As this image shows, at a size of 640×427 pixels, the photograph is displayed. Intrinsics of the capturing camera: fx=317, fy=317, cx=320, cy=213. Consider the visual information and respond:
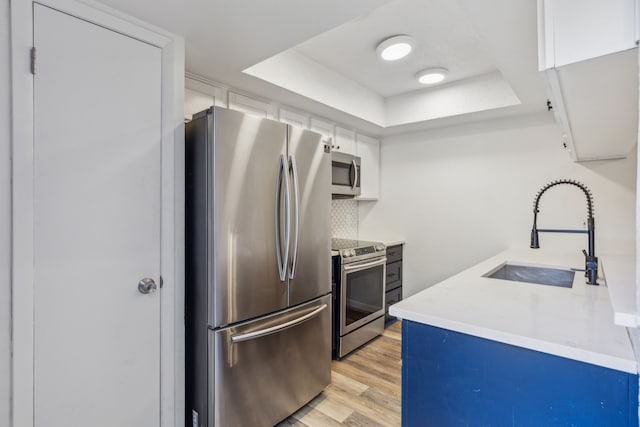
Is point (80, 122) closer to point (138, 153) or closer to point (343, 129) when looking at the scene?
point (138, 153)

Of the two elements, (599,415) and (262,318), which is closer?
(599,415)

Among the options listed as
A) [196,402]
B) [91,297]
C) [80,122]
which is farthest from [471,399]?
[80,122]

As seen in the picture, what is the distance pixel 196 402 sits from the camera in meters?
1.61

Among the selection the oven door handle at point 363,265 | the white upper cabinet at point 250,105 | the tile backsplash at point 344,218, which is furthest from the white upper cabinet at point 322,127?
the oven door handle at point 363,265

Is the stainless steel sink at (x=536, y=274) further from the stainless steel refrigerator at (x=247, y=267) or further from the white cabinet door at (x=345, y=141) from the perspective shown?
the white cabinet door at (x=345, y=141)

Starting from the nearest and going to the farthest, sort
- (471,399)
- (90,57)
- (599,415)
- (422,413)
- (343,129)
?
(599,415)
(471,399)
(422,413)
(90,57)
(343,129)

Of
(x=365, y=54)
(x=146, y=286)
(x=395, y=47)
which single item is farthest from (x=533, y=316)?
(x=365, y=54)

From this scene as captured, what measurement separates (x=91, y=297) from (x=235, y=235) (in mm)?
632

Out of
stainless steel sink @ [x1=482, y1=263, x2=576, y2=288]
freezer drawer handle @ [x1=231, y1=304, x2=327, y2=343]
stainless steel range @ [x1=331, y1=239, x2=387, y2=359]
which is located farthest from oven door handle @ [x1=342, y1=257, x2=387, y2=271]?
stainless steel sink @ [x1=482, y1=263, x2=576, y2=288]

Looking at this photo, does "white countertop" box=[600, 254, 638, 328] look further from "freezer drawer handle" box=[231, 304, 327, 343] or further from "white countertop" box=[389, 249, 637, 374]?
"freezer drawer handle" box=[231, 304, 327, 343]

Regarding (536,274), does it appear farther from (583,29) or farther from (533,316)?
(583,29)

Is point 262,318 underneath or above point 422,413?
above

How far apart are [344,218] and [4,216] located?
9.41 ft

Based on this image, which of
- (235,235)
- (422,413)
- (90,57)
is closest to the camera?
(422,413)
